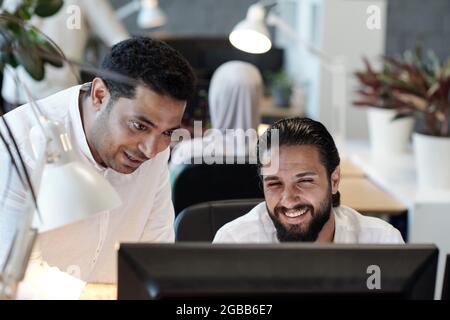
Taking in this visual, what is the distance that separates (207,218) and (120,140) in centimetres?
31

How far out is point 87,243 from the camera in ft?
4.62

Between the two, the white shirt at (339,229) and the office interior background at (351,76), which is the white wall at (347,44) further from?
the white shirt at (339,229)

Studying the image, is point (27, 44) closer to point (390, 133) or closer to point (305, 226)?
point (305, 226)

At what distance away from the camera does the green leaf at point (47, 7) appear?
4.71ft

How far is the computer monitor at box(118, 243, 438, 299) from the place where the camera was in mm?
1021

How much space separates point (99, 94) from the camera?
4.29 ft

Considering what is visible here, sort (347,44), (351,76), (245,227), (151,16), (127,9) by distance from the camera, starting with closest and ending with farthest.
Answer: (245,227) < (351,76) < (347,44) < (151,16) < (127,9)

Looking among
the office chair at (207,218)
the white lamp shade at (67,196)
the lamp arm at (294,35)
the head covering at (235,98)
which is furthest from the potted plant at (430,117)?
the white lamp shade at (67,196)

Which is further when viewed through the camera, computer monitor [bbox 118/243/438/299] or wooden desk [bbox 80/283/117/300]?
wooden desk [bbox 80/283/117/300]

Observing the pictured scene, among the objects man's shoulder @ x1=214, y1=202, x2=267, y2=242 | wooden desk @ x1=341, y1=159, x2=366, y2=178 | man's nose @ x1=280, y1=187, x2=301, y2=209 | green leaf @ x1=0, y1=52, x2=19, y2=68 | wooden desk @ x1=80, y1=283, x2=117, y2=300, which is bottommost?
wooden desk @ x1=80, y1=283, x2=117, y2=300

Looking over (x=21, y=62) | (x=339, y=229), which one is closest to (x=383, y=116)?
(x=339, y=229)

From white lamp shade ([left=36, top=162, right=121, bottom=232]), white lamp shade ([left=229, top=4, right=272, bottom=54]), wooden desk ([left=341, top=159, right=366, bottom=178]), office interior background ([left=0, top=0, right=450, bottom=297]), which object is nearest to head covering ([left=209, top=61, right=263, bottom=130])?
office interior background ([left=0, top=0, right=450, bottom=297])

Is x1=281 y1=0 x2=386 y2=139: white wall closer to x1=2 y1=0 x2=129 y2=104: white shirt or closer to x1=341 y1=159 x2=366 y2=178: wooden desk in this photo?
x1=341 y1=159 x2=366 y2=178: wooden desk

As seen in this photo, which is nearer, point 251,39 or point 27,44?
point 27,44
